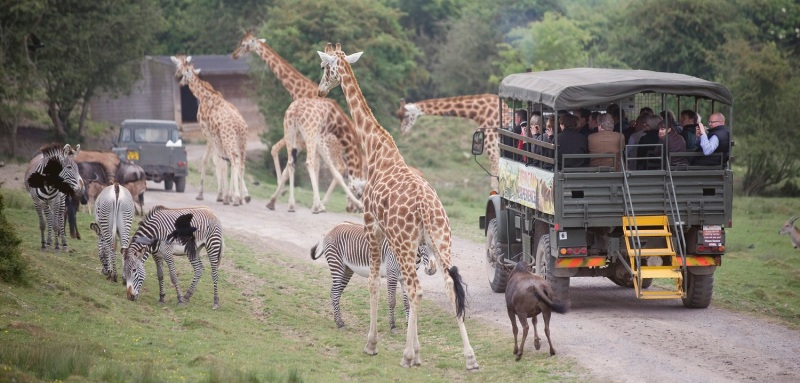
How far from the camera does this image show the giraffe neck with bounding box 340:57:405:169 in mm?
13812

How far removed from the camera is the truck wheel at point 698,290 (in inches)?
578

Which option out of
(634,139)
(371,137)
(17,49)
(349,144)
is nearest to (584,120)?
(634,139)

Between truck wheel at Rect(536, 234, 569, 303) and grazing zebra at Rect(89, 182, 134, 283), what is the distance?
6.10 metres

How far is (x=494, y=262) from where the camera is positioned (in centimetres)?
1698

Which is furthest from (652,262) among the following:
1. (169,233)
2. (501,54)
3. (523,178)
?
(501,54)

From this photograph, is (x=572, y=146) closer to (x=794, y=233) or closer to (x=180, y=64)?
(x=794, y=233)

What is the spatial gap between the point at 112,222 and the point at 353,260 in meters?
4.06

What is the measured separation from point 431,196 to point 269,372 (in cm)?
297

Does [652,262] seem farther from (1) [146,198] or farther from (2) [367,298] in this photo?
(1) [146,198]

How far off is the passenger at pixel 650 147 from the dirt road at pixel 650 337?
6.61 feet

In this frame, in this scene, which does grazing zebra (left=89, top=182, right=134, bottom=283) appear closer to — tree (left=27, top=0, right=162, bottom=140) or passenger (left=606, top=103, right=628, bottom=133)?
passenger (left=606, top=103, right=628, bottom=133)

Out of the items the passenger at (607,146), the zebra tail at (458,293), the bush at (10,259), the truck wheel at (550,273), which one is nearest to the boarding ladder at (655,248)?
the passenger at (607,146)

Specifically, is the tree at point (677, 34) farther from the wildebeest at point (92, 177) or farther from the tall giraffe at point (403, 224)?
the tall giraffe at point (403, 224)

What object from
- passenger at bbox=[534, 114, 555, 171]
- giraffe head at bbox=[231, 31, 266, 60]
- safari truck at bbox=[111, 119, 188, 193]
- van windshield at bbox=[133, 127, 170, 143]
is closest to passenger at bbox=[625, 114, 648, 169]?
passenger at bbox=[534, 114, 555, 171]
